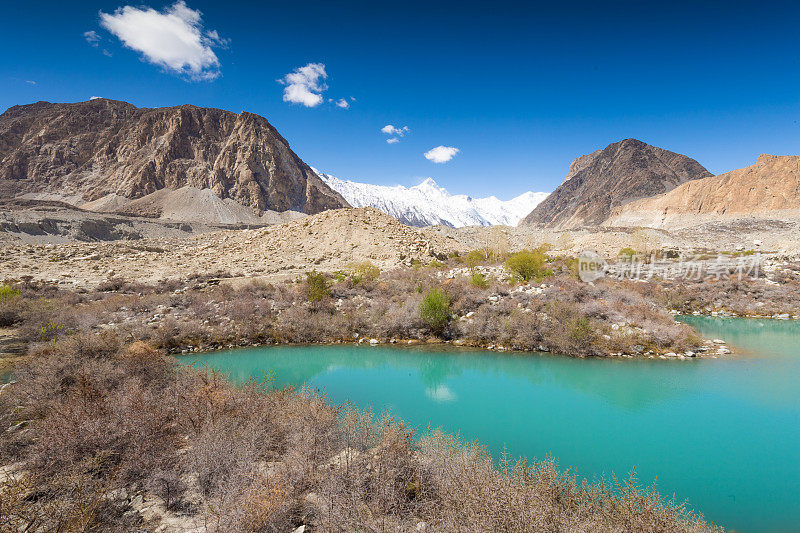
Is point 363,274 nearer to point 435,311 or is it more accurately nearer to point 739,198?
point 435,311

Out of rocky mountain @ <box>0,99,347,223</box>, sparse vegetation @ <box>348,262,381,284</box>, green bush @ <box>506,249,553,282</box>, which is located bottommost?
sparse vegetation @ <box>348,262,381,284</box>

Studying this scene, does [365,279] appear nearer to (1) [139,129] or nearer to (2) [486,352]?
(2) [486,352]

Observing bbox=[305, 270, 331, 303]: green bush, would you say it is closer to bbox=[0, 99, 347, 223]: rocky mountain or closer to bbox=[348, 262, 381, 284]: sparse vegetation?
bbox=[348, 262, 381, 284]: sparse vegetation

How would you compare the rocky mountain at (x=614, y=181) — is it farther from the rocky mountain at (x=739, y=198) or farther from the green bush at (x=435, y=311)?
the green bush at (x=435, y=311)

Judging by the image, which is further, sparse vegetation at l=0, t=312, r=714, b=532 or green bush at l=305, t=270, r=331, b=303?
green bush at l=305, t=270, r=331, b=303

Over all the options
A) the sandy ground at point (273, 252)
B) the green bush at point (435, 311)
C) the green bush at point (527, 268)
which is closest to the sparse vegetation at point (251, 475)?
the green bush at point (435, 311)

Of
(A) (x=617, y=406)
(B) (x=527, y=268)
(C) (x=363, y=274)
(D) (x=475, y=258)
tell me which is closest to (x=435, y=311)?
(A) (x=617, y=406)

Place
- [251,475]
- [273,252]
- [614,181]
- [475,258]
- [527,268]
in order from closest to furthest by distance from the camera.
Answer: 1. [251,475]
2. [527,268]
3. [475,258]
4. [273,252]
5. [614,181]

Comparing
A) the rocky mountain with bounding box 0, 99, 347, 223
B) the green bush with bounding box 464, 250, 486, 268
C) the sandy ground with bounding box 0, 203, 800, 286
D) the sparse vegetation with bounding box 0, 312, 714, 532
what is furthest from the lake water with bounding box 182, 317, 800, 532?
the rocky mountain with bounding box 0, 99, 347, 223
